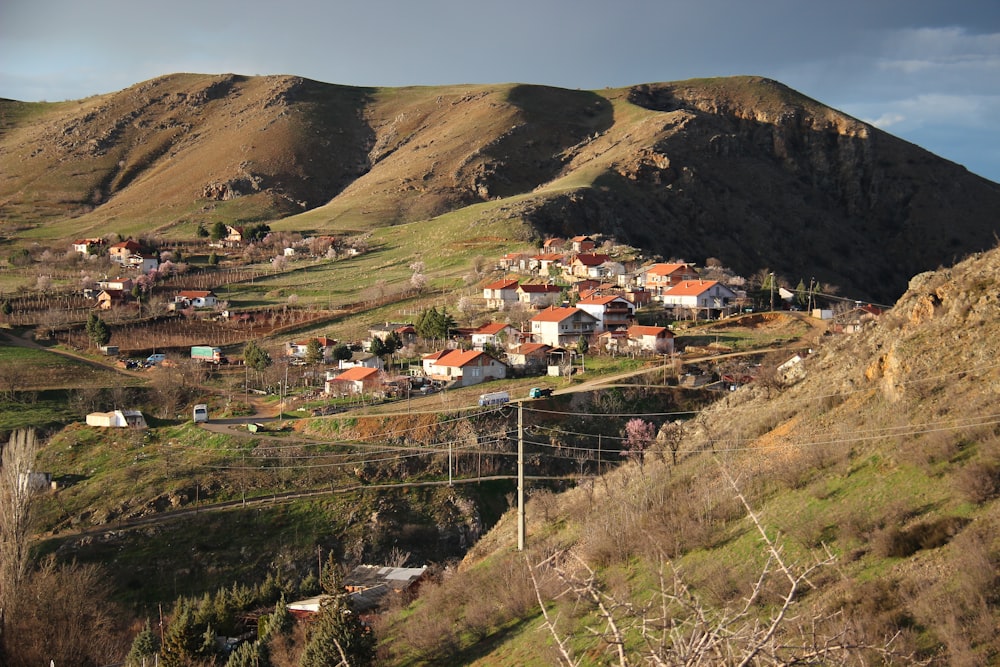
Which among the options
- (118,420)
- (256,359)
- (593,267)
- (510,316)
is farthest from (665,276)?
(118,420)

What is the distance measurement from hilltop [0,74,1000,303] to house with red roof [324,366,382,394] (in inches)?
1755

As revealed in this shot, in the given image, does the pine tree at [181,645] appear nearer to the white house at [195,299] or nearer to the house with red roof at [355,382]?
the house with red roof at [355,382]

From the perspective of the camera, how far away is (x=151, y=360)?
2181 inches

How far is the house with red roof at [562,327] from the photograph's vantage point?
51.6m

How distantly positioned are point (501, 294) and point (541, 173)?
79028 mm

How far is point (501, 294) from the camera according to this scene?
203 ft

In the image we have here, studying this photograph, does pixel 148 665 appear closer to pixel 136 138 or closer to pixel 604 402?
pixel 604 402

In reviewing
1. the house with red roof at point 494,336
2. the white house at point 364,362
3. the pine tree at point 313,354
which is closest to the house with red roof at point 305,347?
the pine tree at point 313,354

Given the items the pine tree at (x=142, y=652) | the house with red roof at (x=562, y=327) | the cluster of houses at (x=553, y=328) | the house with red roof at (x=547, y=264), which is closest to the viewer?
the pine tree at (x=142, y=652)

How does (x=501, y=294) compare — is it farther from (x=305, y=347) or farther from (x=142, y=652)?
(x=142, y=652)

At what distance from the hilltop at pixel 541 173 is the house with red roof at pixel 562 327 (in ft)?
124

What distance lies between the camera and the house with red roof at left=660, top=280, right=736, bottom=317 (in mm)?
57000

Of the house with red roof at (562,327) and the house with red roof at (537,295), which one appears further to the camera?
the house with red roof at (537,295)

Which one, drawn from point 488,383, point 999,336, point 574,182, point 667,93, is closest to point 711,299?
point 488,383
